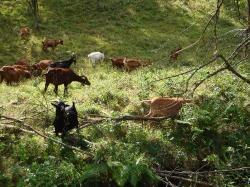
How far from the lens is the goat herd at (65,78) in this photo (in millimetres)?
10602

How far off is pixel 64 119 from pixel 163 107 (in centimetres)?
235

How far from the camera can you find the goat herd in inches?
417

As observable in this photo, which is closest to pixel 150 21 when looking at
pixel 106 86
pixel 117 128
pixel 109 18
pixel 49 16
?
pixel 109 18

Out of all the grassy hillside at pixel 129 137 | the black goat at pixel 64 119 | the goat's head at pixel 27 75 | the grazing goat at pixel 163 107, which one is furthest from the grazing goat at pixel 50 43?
the black goat at pixel 64 119

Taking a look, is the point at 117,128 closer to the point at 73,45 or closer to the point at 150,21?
the point at 73,45

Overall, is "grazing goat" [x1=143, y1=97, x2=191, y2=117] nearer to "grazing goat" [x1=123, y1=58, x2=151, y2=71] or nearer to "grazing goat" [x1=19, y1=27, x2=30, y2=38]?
"grazing goat" [x1=123, y1=58, x2=151, y2=71]

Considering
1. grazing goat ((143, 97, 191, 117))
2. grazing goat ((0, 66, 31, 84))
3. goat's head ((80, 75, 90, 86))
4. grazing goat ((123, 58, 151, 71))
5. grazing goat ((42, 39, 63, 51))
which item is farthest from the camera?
grazing goat ((42, 39, 63, 51))

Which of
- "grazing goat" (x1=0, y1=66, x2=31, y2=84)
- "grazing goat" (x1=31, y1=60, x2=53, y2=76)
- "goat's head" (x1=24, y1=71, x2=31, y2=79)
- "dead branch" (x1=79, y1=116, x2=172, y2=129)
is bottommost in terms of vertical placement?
"grazing goat" (x1=31, y1=60, x2=53, y2=76)

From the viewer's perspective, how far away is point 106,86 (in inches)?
567

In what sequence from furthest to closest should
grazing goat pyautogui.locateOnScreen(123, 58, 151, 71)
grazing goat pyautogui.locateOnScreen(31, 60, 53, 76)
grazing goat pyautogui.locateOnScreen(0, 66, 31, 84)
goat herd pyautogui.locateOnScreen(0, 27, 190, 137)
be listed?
1. grazing goat pyautogui.locateOnScreen(123, 58, 151, 71)
2. grazing goat pyautogui.locateOnScreen(31, 60, 53, 76)
3. grazing goat pyautogui.locateOnScreen(0, 66, 31, 84)
4. goat herd pyautogui.locateOnScreen(0, 27, 190, 137)

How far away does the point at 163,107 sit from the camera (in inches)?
437

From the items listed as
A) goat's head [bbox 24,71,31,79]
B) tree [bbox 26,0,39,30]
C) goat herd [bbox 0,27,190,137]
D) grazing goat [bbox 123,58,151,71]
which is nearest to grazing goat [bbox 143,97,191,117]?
goat herd [bbox 0,27,190,137]

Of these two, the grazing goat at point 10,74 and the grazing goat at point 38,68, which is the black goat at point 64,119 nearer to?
the grazing goat at point 10,74

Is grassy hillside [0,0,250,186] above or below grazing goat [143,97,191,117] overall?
below
